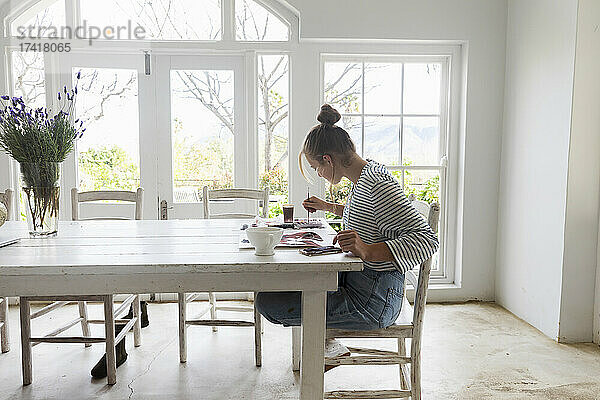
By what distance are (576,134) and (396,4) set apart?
1607 mm

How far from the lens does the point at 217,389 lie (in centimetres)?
272

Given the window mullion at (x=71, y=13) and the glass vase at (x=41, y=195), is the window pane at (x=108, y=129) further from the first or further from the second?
the glass vase at (x=41, y=195)

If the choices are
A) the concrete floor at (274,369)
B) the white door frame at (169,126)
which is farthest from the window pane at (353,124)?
the concrete floor at (274,369)

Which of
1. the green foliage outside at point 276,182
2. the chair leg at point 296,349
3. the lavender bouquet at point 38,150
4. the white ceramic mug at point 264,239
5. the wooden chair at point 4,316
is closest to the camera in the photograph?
the white ceramic mug at point 264,239

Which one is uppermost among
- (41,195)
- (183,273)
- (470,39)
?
(470,39)

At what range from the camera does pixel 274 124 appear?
4312mm

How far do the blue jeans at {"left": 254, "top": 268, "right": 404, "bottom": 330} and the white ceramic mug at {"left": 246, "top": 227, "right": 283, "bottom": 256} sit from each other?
340mm

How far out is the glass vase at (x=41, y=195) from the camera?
7.52ft

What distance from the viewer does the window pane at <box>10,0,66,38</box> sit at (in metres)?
4.10

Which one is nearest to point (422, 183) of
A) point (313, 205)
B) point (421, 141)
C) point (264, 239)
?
point (421, 141)

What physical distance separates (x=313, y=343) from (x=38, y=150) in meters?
1.37

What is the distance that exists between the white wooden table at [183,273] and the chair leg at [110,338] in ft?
1.94

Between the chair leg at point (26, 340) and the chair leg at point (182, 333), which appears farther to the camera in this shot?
the chair leg at point (182, 333)

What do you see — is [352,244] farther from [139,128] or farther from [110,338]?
[139,128]
